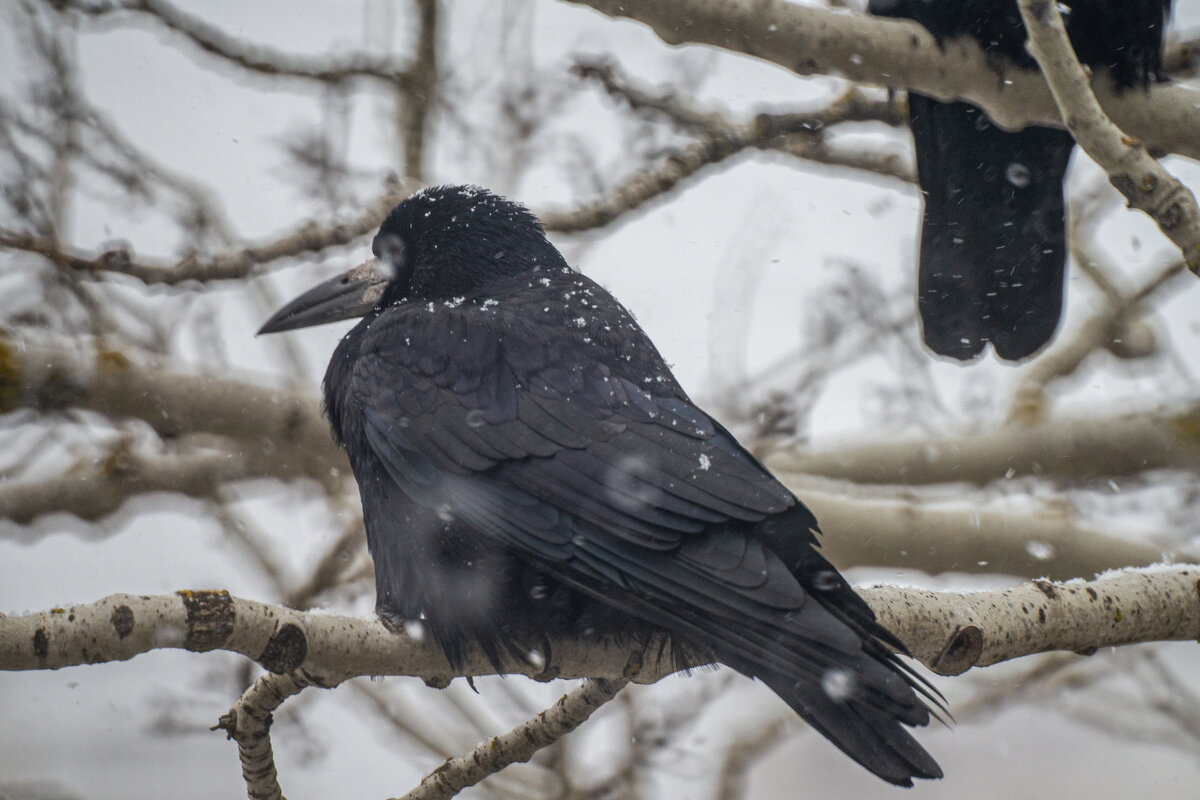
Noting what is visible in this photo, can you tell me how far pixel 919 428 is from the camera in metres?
4.67

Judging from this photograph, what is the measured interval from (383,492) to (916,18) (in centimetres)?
258

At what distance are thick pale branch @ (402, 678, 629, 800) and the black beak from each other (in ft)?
4.42

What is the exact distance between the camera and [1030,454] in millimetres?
4168

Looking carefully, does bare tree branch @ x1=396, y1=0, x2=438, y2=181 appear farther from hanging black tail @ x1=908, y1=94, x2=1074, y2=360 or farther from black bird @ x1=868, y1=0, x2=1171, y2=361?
hanging black tail @ x1=908, y1=94, x2=1074, y2=360

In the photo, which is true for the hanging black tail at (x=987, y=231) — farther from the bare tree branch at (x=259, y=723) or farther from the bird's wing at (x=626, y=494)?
the bare tree branch at (x=259, y=723)

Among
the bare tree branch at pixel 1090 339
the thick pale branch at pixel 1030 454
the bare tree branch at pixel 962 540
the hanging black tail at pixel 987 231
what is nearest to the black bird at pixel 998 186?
the hanging black tail at pixel 987 231

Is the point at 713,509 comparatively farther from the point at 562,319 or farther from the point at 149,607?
the point at 149,607

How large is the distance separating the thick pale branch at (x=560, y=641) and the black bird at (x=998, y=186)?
138 centimetres

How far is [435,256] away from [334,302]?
1.09ft

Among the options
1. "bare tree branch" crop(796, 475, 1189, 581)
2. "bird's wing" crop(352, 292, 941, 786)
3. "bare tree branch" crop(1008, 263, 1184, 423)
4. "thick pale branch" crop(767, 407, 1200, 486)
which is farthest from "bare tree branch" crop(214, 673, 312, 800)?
"bare tree branch" crop(1008, 263, 1184, 423)

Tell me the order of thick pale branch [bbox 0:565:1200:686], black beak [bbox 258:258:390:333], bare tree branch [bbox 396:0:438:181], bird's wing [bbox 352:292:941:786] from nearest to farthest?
1. thick pale branch [bbox 0:565:1200:686]
2. bird's wing [bbox 352:292:941:786]
3. black beak [bbox 258:258:390:333]
4. bare tree branch [bbox 396:0:438:181]

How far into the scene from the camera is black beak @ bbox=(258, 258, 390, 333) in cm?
280

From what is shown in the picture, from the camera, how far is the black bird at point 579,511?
5.56 ft

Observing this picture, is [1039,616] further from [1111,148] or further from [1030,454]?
[1030,454]
